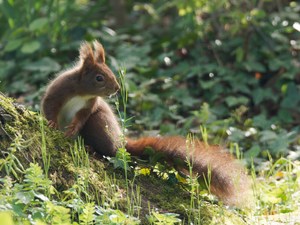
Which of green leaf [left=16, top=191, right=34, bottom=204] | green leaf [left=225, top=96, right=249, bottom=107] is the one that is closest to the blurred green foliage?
green leaf [left=225, top=96, right=249, bottom=107]

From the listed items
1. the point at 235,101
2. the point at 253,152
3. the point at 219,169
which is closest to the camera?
the point at 219,169

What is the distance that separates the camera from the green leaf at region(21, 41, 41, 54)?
744cm

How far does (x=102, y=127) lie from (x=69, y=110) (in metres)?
0.33

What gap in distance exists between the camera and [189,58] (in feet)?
27.2

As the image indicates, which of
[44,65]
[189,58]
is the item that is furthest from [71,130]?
[189,58]

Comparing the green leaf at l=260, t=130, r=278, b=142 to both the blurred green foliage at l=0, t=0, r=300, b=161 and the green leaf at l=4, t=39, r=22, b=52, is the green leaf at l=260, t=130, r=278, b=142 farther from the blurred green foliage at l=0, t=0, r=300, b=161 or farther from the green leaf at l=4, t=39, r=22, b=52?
the green leaf at l=4, t=39, r=22, b=52

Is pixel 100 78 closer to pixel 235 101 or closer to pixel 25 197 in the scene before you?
pixel 25 197

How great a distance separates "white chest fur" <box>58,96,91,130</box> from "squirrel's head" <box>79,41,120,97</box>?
0.23 ft

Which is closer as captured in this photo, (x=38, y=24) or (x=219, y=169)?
(x=219, y=169)

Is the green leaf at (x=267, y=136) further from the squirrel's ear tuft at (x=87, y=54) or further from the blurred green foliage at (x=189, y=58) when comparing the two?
the squirrel's ear tuft at (x=87, y=54)

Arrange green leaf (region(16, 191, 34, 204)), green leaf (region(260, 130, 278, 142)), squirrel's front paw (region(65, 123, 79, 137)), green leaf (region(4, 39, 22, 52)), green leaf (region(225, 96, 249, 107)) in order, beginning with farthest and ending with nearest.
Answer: green leaf (region(4, 39, 22, 52)), green leaf (region(225, 96, 249, 107)), green leaf (region(260, 130, 278, 142)), squirrel's front paw (region(65, 123, 79, 137)), green leaf (region(16, 191, 34, 204))

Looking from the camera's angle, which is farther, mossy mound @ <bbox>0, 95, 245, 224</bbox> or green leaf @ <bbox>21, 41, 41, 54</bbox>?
green leaf @ <bbox>21, 41, 41, 54</bbox>

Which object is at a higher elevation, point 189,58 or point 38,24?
point 38,24

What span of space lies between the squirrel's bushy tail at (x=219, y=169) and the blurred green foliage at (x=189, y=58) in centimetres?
244
